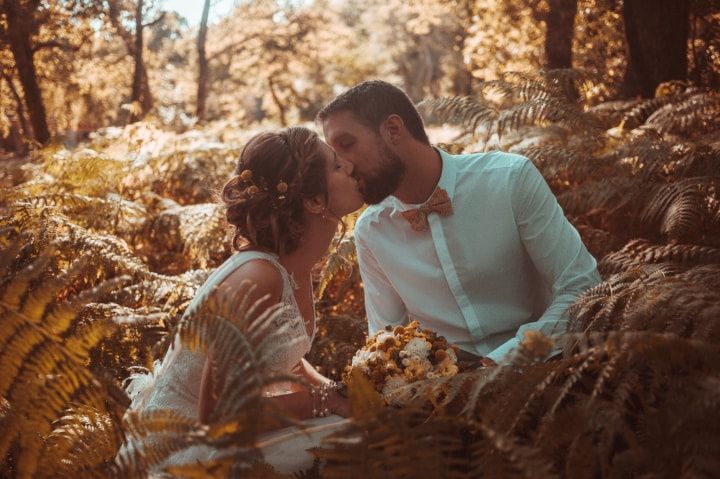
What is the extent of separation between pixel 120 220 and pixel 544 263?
3.47m

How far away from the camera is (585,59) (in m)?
11.4

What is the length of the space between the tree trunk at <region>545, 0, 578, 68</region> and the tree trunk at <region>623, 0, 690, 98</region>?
227cm

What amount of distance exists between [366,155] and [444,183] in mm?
474

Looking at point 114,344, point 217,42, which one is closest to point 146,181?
point 114,344

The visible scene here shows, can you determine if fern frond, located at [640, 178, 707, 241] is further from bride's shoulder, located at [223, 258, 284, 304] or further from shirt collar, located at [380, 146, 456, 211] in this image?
bride's shoulder, located at [223, 258, 284, 304]

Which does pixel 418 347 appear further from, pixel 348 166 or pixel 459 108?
pixel 459 108

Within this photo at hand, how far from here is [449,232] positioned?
3381 millimetres

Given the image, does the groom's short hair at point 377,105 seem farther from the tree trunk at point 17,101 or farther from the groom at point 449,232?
the tree trunk at point 17,101

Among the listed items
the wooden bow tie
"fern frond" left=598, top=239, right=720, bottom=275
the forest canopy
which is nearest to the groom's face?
the wooden bow tie

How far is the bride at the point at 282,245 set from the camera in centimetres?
272

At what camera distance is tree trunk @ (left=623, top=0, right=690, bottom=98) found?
6152mm

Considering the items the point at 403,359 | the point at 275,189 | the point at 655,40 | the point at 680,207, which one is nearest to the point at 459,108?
the point at 680,207

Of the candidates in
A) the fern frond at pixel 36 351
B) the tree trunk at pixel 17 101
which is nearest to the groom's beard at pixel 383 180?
the fern frond at pixel 36 351

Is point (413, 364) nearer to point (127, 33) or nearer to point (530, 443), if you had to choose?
point (530, 443)
